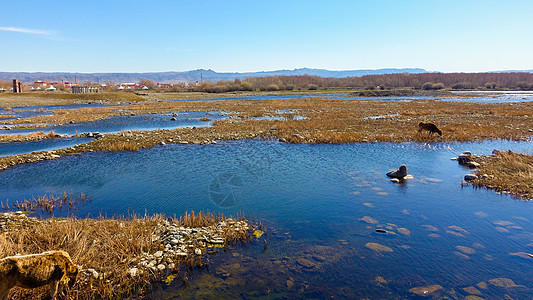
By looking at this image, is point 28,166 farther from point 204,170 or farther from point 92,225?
point 92,225

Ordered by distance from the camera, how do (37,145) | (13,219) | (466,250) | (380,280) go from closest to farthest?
(380,280)
(466,250)
(13,219)
(37,145)

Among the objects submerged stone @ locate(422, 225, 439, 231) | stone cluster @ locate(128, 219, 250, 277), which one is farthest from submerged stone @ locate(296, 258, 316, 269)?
submerged stone @ locate(422, 225, 439, 231)

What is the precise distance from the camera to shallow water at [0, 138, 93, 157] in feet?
91.4

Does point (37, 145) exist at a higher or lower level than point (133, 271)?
higher

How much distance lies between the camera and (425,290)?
8.76 metres

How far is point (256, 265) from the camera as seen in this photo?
33.0 ft

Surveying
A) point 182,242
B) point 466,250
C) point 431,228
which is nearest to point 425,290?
point 466,250

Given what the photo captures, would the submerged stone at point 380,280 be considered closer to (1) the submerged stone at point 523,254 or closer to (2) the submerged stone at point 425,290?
(2) the submerged stone at point 425,290

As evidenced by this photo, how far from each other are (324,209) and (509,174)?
12.5 meters

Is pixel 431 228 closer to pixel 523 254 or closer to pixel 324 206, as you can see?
pixel 523 254

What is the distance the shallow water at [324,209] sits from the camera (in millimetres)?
9250

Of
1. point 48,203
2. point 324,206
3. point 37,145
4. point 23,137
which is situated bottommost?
point 48,203

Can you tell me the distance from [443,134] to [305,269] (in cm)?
2985

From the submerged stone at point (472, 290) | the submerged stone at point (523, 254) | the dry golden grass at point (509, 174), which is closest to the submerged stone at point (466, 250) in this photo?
the submerged stone at point (523, 254)
